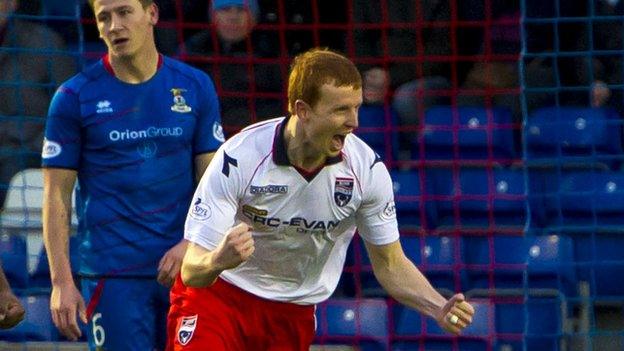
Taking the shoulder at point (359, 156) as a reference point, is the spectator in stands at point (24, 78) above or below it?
above

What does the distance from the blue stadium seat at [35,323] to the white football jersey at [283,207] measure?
2390 millimetres

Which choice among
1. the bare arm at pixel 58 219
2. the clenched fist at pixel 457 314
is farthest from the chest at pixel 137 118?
the clenched fist at pixel 457 314

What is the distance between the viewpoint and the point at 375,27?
7.97 meters

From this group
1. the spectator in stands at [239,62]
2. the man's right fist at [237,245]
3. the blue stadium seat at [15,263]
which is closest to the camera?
the man's right fist at [237,245]

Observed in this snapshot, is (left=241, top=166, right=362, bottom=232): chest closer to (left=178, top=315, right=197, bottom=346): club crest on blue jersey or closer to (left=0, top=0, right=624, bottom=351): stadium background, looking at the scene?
(left=178, top=315, right=197, bottom=346): club crest on blue jersey

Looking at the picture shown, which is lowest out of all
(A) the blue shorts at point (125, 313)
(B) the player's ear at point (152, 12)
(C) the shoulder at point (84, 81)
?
(A) the blue shorts at point (125, 313)

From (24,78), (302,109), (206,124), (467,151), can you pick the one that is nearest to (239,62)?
(24,78)

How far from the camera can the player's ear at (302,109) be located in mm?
5250

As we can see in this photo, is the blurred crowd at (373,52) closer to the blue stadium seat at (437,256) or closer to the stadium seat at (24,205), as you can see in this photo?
the stadium seat at (24,205)

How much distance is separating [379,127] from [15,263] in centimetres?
206

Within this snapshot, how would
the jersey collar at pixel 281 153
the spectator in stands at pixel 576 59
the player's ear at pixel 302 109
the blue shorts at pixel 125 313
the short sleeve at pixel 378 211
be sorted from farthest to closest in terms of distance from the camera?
the spectator in stands at pixel 576 59
the blue shorts at pixel 125 313
the short sleeve at pixel 378 211
the jersey collar at pixel 281 153
the player's ear at pixel 302 109

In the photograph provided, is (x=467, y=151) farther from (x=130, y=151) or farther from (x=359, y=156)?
(x=359, y=156)

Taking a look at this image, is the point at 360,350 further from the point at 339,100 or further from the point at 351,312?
the point at 339,100

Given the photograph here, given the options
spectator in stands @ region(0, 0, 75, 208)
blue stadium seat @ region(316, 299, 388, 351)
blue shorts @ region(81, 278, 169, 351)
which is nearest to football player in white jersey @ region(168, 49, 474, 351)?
blue shorts @ region(81, 278, 169, 351)
